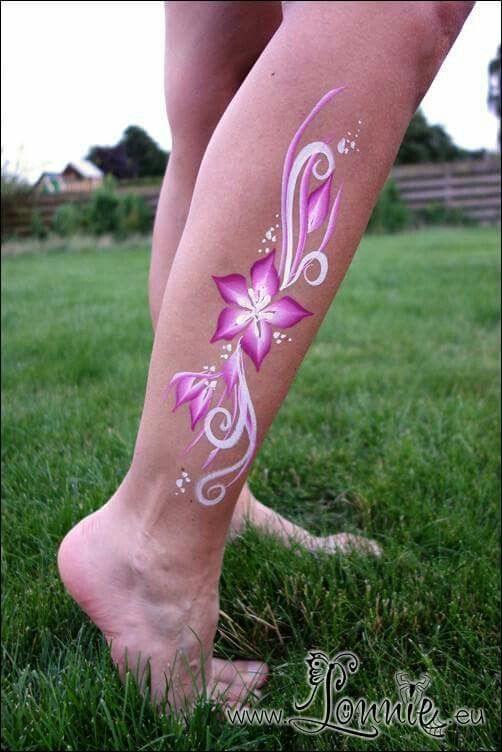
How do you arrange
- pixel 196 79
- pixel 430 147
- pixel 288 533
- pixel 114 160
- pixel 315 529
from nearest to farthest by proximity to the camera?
pixel 196 79, pixel 288 533, pixel 315 529, pixel 114 160, pixel 430 147

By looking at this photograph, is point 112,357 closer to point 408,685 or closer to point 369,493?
point 369,493

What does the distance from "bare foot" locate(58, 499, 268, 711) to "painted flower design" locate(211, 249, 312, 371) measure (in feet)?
0.83

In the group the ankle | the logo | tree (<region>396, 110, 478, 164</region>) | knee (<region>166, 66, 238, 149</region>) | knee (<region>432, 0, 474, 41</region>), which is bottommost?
the logo

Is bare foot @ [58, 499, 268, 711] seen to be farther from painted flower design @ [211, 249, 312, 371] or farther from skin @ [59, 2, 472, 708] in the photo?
painted flower design @ [211, 249, 312, 371]

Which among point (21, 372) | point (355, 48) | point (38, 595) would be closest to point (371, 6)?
point (355, 48)

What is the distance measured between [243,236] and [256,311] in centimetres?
8

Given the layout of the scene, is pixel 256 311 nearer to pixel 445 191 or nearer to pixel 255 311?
pixel 255 311

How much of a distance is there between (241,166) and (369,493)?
2.47 feet

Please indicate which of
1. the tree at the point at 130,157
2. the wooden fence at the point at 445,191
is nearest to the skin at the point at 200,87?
the tree at the point at 130,157

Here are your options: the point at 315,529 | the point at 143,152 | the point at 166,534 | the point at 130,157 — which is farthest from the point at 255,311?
the point at 130,157

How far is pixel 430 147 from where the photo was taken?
20344 millimetres

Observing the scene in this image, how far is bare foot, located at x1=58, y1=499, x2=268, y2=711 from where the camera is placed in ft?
2.35

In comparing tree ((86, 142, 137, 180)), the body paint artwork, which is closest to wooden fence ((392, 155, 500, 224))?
tree ((86, 142, 137, 180))

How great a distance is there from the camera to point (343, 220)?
2.08ft
